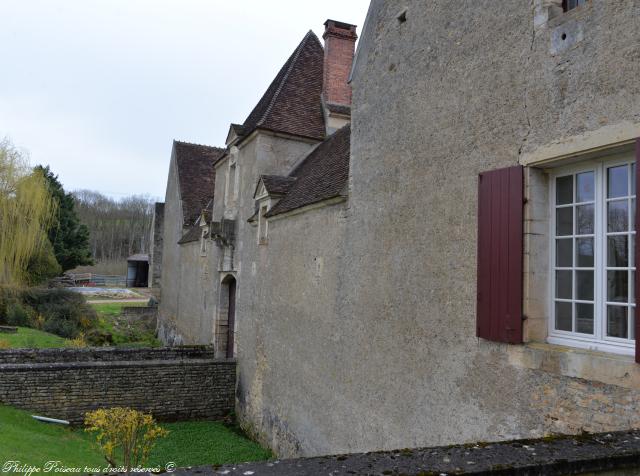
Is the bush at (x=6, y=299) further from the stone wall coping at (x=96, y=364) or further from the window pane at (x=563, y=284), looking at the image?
the window pane at (x=563, y=284)

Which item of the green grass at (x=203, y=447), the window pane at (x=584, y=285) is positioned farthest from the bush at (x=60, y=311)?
the window pane at (x=584, y=285)

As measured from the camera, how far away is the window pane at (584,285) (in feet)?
13.2

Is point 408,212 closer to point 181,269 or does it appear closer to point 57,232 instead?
point 181,269

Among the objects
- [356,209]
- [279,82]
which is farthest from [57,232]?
[356,209]

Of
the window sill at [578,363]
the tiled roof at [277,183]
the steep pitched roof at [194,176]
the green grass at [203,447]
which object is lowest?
the green grass at [203,447]

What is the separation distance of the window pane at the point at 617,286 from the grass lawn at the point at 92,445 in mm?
7352

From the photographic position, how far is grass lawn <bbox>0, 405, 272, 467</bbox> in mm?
7738

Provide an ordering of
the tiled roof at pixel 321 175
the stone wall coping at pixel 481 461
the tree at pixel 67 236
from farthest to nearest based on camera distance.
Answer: the tree at pixel 67 236 → the tiled roof at pixel 321 175 → the stone wall coping at pixel 481 461

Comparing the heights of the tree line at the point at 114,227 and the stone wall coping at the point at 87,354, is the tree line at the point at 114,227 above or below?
above

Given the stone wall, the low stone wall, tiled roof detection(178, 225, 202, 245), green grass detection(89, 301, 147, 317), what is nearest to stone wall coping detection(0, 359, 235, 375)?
the low stone wall

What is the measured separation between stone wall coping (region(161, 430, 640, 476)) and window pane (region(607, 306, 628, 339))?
1.36 metres

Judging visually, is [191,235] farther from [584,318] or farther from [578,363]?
[578,363]

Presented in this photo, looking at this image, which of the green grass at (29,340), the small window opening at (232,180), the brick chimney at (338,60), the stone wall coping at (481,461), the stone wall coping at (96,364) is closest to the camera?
the stone wall coping at (481,461)

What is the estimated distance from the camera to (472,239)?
501 centimetres
